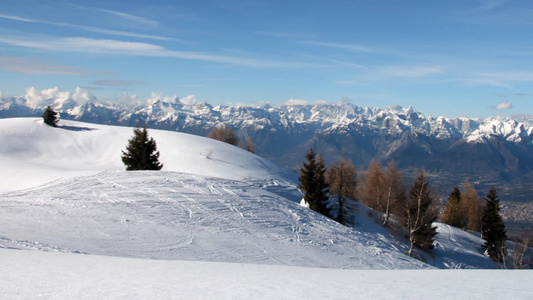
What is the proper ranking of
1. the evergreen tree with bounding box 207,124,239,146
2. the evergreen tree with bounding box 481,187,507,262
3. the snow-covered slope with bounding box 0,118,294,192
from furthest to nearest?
the evergreen tree with bounding box 207,124,239,146
the evergreen tree with bounding box 481,187,507,262
the snow-covered slope with bounding box 0,118,294,192

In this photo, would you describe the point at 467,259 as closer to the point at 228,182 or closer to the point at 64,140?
the point at 228,182

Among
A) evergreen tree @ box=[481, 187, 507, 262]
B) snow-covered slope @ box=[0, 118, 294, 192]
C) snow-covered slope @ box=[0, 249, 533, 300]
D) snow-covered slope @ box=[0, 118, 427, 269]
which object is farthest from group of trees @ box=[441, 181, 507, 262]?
snow-covered slope @ box=[0, 249, 533, 300]

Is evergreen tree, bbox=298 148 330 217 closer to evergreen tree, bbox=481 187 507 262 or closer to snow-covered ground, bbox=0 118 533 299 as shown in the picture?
snow-covered ground, bbox=0 118 533 299

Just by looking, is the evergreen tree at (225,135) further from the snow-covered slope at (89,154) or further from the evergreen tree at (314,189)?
the evergreen tree at (314,189)

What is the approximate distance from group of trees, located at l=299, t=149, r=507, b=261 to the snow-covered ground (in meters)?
2.39

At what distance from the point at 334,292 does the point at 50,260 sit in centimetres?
726

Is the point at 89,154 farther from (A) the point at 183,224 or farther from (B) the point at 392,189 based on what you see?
(B) the point at 392,189

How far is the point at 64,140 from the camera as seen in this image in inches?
2213

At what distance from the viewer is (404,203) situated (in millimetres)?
41344

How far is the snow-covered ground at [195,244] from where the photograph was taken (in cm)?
788

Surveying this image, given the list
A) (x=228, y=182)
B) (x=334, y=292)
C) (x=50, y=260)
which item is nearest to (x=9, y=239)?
(x=50, y=260)

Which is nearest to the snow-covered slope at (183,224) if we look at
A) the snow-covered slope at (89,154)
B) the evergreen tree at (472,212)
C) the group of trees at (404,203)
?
the snow-covered slope at (89,154)

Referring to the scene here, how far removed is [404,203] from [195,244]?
98.7 ft

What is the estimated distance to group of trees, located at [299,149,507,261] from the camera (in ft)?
116
